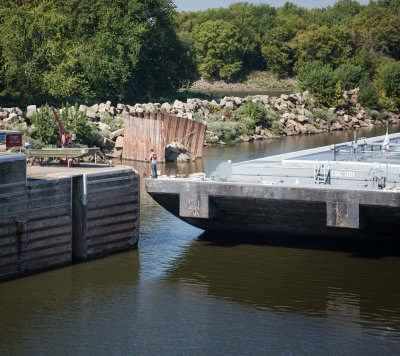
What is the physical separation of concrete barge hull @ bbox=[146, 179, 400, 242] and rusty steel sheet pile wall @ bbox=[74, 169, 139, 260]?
129 centimetres

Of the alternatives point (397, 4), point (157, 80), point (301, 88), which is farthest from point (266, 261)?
point (397, 4)

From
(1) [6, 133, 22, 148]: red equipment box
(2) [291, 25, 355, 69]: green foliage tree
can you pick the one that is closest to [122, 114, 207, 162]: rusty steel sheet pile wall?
(1) [6, 133, 22, 148]: red equipment box

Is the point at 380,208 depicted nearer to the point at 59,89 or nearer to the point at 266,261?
the point at 266,261

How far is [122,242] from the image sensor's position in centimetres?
2219

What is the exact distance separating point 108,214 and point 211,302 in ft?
15.4

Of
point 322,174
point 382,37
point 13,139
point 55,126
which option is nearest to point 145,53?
point 55,126

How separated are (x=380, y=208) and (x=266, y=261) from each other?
3757 millimetres

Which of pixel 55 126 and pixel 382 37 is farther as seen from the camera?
pixel 382 37

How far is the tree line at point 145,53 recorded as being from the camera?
197 feet

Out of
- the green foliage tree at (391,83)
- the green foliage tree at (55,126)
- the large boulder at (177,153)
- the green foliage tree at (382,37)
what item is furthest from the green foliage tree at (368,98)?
the green foliage tree at (382,37)

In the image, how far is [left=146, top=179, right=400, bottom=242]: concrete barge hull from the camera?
20.7 m

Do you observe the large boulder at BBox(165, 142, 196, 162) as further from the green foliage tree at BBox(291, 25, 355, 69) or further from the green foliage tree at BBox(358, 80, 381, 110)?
the green foliage tree at BBox(291, 25, 355, 69)

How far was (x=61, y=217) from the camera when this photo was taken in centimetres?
2014

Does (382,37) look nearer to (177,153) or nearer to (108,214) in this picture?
(177,153)
